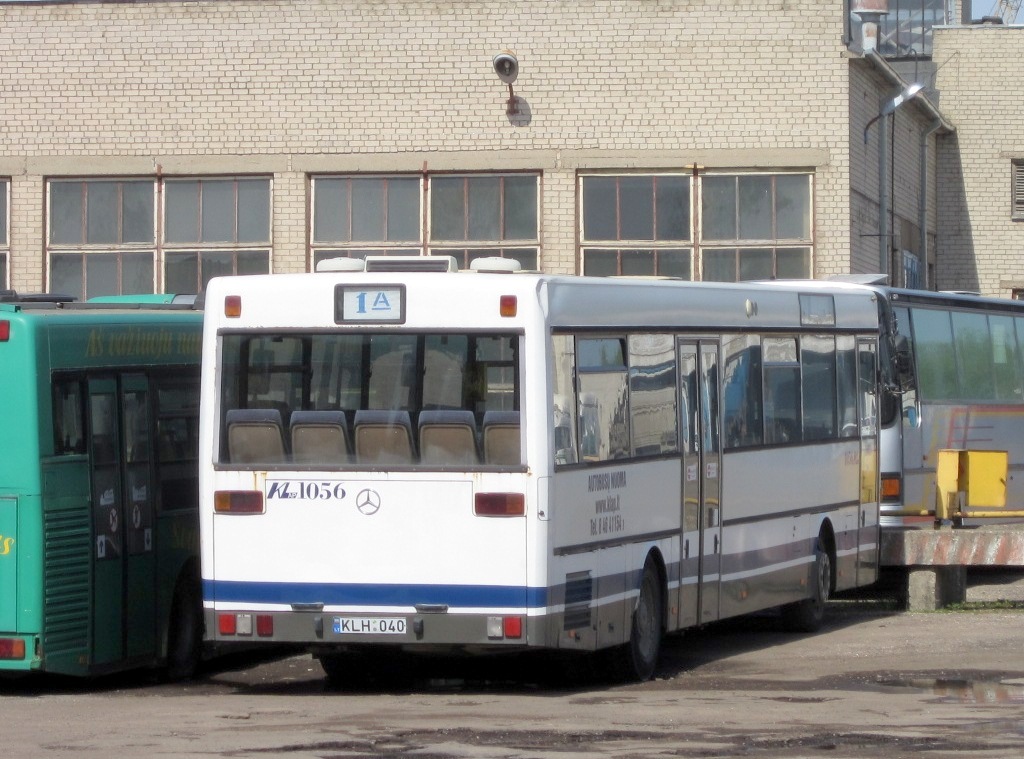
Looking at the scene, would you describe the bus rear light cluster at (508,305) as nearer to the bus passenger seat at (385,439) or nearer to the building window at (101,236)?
the bus passenger seat at (385,439)

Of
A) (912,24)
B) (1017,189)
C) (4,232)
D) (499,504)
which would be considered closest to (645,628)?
(499,504)

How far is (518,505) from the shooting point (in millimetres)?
11586

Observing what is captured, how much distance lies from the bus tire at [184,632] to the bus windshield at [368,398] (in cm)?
198

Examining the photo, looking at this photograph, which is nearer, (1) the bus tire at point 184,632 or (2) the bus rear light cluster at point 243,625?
(2) the bus rear light cluster at point 243,625

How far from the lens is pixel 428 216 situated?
94.2ft

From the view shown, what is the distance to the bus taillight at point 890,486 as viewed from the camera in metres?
21.5

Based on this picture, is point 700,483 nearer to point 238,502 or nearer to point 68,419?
point 238,502

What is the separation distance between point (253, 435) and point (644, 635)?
2.88 metres

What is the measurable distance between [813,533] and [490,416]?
5.20m

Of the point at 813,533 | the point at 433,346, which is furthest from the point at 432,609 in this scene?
the point at 813,533

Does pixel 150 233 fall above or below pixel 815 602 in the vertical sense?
above

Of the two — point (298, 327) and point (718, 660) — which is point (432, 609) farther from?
point (718, 660)

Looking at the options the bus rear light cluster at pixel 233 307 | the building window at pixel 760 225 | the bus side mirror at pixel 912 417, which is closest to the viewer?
the bus rear light cluster at pixel 233 307

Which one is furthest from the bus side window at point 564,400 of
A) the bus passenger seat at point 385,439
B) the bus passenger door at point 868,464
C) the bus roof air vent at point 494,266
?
the bus passenger door at point 868,464
